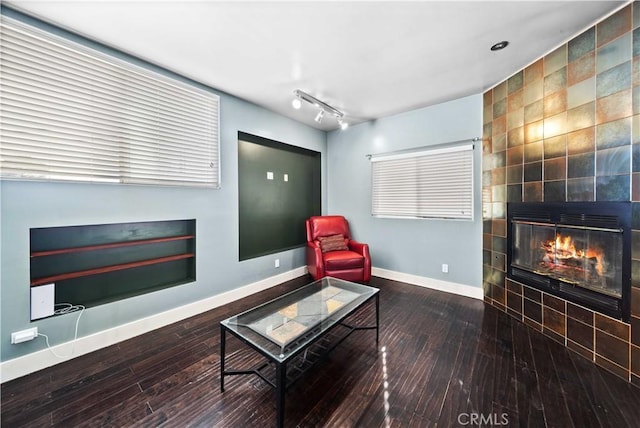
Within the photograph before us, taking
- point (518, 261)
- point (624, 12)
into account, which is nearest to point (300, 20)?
point (624, 12)

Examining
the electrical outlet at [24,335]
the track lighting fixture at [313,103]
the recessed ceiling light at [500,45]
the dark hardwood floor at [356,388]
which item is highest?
the recessed ceiling light at [500,45]

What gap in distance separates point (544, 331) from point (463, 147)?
220 cm

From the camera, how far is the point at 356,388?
161 cm

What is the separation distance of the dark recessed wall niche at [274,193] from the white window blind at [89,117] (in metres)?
0.77

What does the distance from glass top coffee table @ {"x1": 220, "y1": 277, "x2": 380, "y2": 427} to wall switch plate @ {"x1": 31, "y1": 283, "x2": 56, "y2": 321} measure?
1.40 metres

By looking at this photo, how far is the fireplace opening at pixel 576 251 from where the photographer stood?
1.75 metres

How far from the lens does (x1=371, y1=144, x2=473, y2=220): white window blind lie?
10.4ft

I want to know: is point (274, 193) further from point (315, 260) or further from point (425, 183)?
point (425, 183)

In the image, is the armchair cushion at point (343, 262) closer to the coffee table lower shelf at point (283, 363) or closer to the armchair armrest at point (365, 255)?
the armchair armrest at point (365, 255)

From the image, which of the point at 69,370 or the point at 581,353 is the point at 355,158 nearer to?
the point at 581,353

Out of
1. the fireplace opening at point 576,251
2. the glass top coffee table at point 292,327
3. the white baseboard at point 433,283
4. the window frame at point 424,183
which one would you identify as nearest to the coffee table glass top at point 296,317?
the glass top coffee table at point 292,327

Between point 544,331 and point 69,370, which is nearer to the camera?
point 69,370

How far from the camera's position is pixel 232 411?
1441mm

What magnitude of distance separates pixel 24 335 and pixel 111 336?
0.53 m
